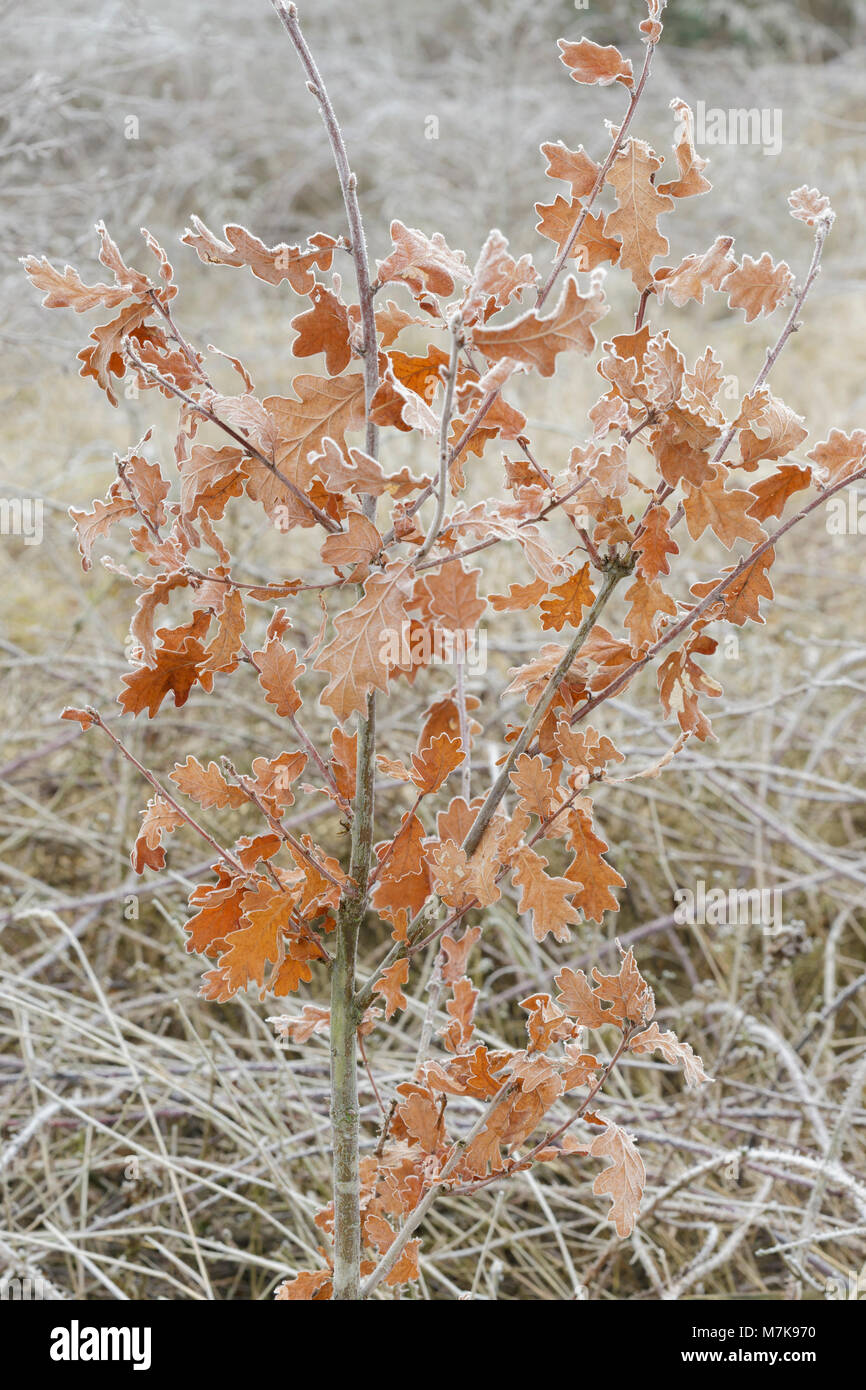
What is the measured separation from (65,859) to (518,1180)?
3.82 feet

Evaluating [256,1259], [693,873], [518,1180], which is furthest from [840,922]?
[256,1259]

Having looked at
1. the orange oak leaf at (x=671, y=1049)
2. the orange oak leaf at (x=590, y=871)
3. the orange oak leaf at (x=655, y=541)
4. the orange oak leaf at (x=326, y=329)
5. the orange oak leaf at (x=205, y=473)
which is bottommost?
the orange oak leaf at (x=671, y=1049)

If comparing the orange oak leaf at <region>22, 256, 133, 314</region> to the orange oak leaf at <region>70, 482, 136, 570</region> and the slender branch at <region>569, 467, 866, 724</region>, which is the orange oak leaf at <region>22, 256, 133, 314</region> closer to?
the orange oak leaf at <region>70, 482, 136, 570</region>

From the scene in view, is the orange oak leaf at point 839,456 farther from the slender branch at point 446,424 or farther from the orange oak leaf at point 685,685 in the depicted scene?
the slender branch at point 446,424

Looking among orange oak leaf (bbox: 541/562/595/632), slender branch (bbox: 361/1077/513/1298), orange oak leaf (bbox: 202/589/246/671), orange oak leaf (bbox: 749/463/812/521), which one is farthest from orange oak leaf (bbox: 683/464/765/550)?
slender branch (bbox: 361/1077/513/1298)

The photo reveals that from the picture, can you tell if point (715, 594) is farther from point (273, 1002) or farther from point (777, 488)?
point (273, 1002)

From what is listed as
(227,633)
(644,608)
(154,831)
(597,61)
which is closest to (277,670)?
(227,633)

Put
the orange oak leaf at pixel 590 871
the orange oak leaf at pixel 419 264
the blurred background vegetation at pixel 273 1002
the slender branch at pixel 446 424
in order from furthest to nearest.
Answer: the blurred background vegetation at pixel 273 1002, the orange oak leaf at pixel 590 871, the orange oak leaf at pixel 419 264, the slender branch at pixel 446 424

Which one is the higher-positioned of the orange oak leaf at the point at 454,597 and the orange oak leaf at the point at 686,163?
the orange oak leaf at the point at 686,163

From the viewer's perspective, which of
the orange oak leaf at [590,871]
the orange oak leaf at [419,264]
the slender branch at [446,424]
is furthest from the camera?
the orange oak leaf at [590,871]

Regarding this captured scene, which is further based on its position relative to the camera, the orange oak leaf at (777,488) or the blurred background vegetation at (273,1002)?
the blurred background vegetation at (273,1002)

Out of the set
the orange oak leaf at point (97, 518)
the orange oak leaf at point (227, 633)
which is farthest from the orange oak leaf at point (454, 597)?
the orange oak leaf at point (97, 518)

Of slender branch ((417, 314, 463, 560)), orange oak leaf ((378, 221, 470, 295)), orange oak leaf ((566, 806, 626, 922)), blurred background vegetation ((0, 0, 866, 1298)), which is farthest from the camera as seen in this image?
blurred background vegetation ((0, 0, 866, 1298))

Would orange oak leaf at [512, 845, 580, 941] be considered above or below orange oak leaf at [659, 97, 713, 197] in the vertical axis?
below
